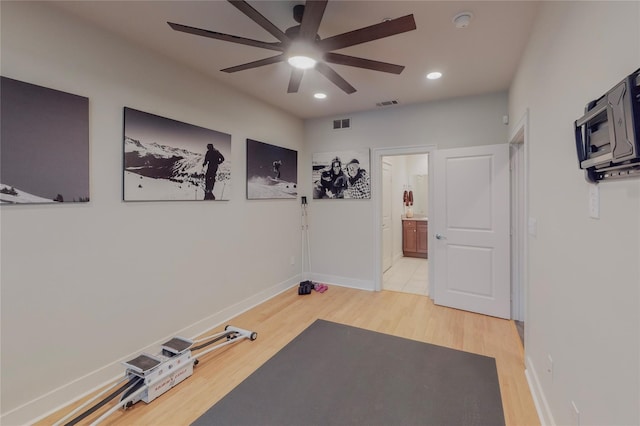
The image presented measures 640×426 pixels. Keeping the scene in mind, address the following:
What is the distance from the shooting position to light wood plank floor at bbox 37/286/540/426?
1.95 metres

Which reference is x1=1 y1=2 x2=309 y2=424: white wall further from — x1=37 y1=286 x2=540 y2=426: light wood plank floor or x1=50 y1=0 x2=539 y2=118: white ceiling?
x1=37 y1=286 x2=540 y2=426: light wood plank floor

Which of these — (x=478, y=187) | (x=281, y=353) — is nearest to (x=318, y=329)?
(x=281, y=353)

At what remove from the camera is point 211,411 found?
1.93 meters

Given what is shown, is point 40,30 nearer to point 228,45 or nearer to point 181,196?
point 228,45

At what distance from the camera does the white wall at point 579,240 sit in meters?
A: 0.91

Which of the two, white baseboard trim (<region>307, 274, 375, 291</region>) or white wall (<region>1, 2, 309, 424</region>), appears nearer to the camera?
white wall (<region>1, 2, 309, 424</region>)

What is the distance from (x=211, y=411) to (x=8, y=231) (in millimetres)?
1727

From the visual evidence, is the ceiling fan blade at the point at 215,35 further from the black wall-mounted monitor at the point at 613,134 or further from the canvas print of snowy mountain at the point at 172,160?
the black wall-mounted monitor at the point at 613,134

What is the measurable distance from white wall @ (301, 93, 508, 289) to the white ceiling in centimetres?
30

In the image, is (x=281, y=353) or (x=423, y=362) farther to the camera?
(x=281, y=353)

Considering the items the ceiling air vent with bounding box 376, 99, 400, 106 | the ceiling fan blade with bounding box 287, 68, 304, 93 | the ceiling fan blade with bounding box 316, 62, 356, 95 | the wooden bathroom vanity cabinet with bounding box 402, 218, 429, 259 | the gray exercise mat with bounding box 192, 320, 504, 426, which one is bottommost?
the gray exercise mat with bounding box 192, 320, 504, 426

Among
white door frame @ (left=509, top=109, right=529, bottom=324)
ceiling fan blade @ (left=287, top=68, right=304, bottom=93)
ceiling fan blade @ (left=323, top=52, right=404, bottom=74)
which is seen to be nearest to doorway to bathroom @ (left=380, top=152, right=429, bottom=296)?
white door frame @ (left=509, top=109, right=529, bottom=324)

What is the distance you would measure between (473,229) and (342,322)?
1.97 metres

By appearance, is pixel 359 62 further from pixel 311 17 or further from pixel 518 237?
pixel 518 237
